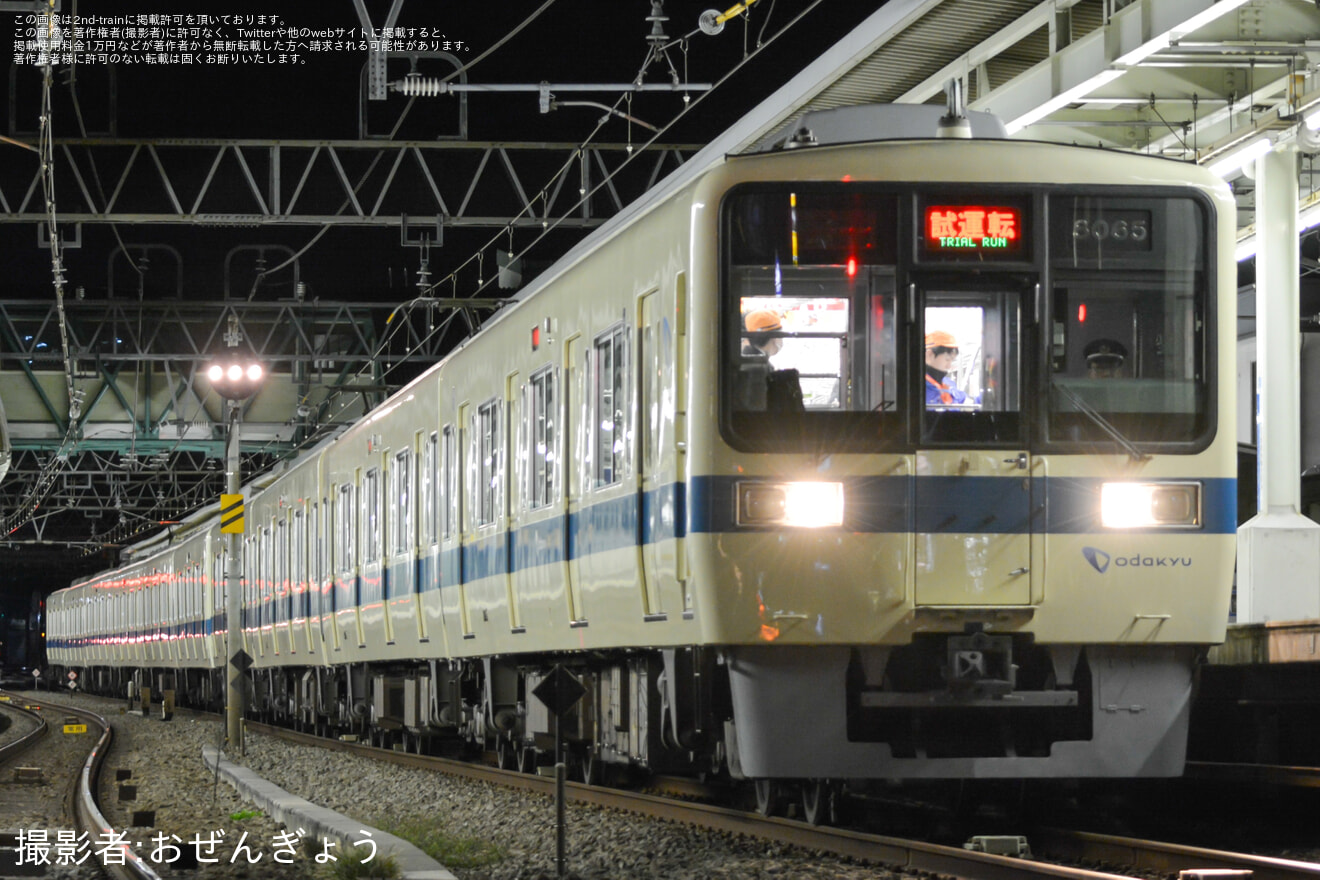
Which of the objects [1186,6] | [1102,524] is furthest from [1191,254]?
[1186,6]

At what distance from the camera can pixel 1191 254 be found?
328 inches

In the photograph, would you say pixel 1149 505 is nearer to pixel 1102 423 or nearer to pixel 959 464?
pixel 1102 423

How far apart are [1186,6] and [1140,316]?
14.9 feet

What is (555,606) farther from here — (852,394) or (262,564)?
(262,564)

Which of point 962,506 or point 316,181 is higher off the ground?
point 316,181

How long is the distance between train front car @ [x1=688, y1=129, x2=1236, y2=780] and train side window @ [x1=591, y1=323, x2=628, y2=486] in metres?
1.42

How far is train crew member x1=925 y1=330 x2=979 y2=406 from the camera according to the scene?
8.22 m

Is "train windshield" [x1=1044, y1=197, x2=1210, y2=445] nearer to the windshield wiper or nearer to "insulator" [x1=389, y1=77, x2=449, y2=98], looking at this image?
the windshield wiper

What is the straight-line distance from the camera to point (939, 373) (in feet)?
27.1

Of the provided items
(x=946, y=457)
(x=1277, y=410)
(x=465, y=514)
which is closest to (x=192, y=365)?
(x=465, y=514)

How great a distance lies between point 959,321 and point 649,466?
168 cm

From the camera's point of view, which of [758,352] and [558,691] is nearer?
[758,352]

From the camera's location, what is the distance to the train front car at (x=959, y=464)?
26.6 feet

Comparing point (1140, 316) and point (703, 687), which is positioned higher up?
point (1140, 316)
